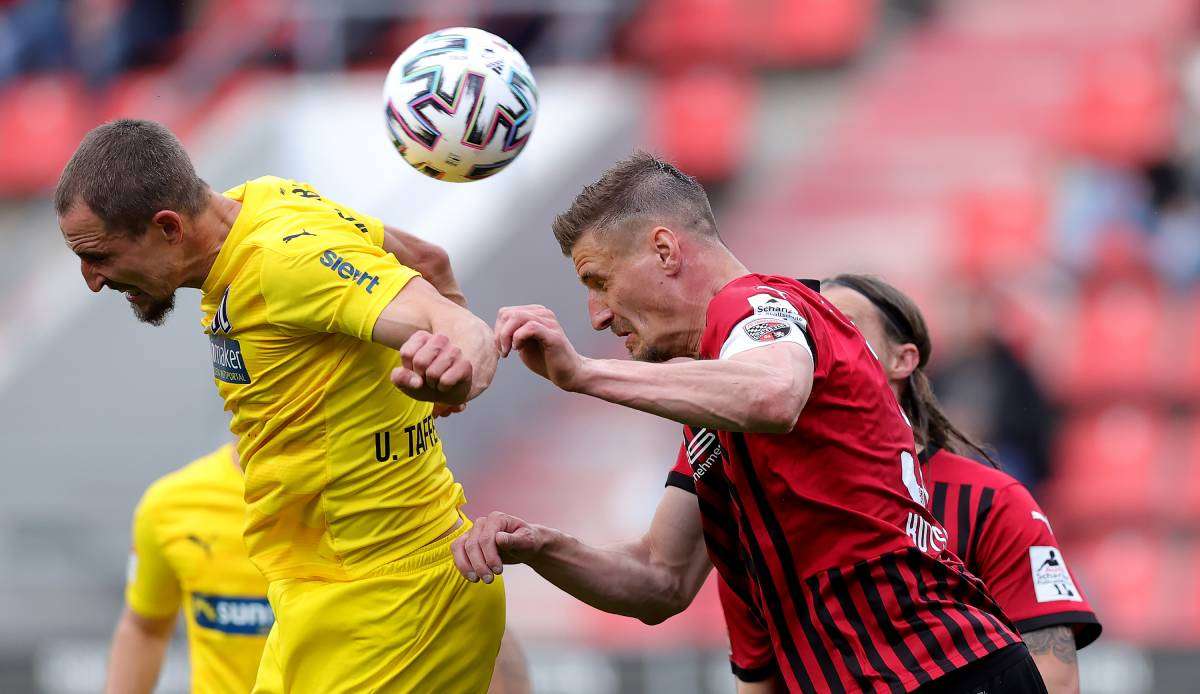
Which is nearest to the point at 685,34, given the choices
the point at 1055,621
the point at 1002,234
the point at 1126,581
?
the point at 1002,234

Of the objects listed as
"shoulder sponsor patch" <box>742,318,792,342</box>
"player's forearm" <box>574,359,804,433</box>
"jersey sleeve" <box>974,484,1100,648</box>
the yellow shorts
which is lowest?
the yellow shorts

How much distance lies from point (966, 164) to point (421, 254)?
9.22 metres

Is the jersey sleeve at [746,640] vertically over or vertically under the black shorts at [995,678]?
under

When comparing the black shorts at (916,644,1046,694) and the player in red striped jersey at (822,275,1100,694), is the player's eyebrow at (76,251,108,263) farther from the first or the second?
the black shorts at (916,644,1046,694)

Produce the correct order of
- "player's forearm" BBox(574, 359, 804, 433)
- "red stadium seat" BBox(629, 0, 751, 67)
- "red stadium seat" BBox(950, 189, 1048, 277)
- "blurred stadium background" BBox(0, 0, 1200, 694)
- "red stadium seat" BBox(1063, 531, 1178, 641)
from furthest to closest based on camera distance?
1. "red stadium seat" BBox(629, 0, 751, 67)
2. "red stadium seat" BBox(950, 189, 1048, 277)
3. "blurred stadium background" BBox(0, 0, 1200, 694)
4. "red stadium seat" BBox(1063, 531, 1178, 641)
5. "player's forearm" BBox(574, 359, 804, 433)

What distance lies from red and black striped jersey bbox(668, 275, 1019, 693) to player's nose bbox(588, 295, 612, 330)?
0.36 m

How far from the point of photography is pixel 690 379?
10.9 feet

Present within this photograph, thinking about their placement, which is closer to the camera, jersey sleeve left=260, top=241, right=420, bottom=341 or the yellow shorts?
jersey sleeve left=260, top=241, right=420, bottom=341

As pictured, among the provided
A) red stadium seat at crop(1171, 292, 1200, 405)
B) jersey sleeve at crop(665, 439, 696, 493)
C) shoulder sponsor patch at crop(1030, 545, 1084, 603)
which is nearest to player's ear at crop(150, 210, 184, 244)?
jersey sleeve at crop(665, 439, 696, 493)

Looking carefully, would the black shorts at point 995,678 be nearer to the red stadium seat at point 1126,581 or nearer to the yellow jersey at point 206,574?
the yellow jersey at point 206,574

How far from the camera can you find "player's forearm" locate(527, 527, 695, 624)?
162 inches

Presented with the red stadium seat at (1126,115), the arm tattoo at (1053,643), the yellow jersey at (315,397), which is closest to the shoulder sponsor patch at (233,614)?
the yellow jersey at (315,397)

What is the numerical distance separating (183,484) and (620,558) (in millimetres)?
1775

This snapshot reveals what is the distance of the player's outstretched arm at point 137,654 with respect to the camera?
5309 millimetres
